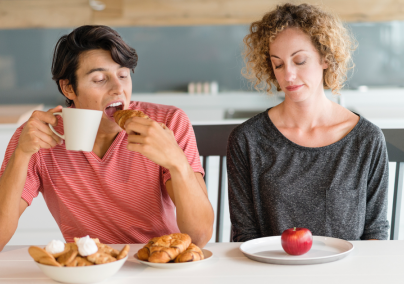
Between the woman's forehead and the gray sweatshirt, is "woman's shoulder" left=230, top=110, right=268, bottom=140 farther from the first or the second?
the woman's forehead

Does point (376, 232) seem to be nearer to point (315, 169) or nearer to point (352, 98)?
point (315, 169)

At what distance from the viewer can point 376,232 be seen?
131 cm

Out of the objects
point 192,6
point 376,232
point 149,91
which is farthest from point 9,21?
point 376,232

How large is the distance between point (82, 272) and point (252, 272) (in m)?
0.31

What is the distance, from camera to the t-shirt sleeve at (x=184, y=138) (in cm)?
119

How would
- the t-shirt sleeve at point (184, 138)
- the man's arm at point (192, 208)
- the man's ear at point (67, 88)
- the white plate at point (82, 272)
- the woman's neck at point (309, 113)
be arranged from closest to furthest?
the white plate at point (82, 272)
the man's arm at point (192, 208)
the t-shirt sleeve at point (184, 138)
the man's ear at point (67, 88)
the woman's neck at point (309, 113)

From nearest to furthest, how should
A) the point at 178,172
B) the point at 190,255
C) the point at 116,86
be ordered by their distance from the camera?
the point at 190,255
the point at 178,172
the point at 116,86

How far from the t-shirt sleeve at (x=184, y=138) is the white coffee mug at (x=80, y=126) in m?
0.32

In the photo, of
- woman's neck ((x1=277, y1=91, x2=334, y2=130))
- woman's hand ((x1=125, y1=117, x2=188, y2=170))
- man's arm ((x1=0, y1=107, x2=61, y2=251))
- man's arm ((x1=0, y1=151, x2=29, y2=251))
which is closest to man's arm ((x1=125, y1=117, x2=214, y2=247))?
woman's hand ((x1=125, y1=117, x2=188, y2=170))

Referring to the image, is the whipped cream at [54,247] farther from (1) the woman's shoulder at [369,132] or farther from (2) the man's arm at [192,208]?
(1) the woman's shoulder at [369,132]

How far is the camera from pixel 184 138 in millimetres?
1233

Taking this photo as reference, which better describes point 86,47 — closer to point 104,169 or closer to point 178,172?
point 104,169

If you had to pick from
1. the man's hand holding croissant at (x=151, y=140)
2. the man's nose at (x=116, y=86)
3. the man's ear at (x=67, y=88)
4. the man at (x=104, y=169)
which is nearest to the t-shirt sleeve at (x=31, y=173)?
the man at (x=104, y=169)

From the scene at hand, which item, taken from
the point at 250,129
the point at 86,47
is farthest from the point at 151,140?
the point at 250,129
